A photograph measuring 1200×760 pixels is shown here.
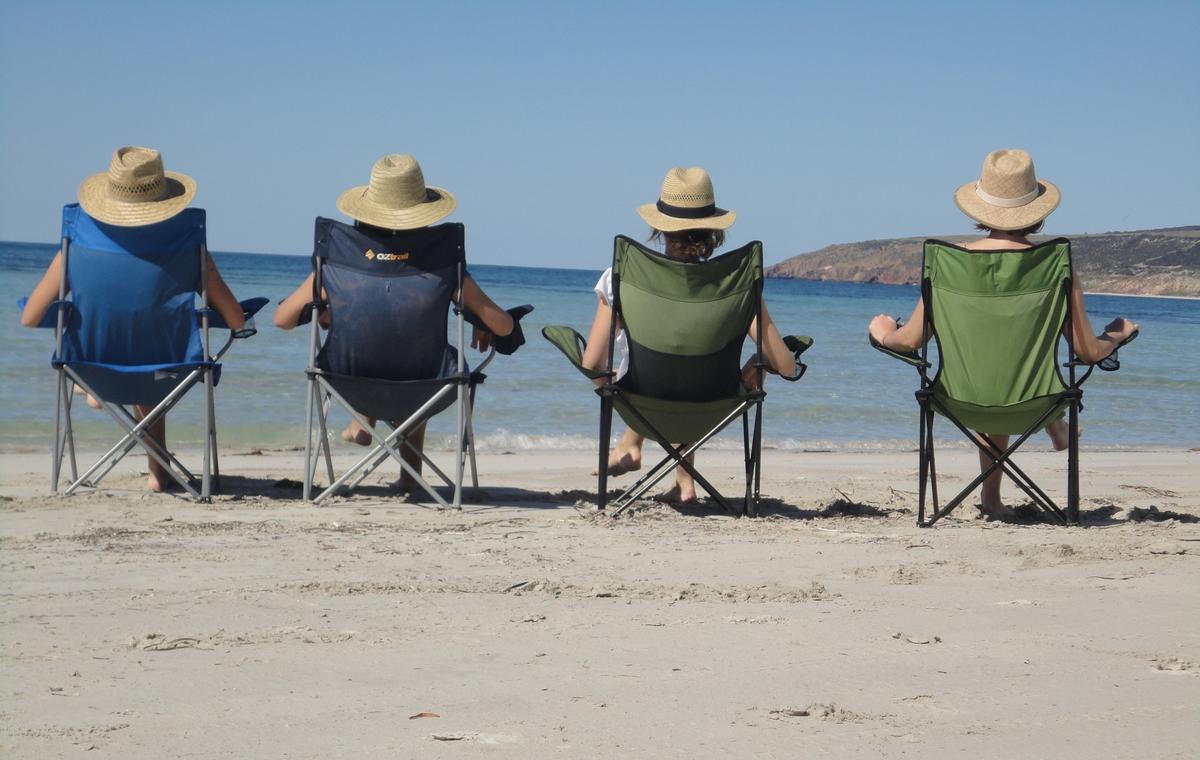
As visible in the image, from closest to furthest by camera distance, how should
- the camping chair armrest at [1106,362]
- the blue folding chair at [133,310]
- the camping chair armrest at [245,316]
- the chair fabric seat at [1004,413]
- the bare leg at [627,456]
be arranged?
the chair fabric seat at [1004,413] → the camping chair armrest at [1106,362] → the blue folding chair at [133,310] → the camping chair armrest at [245,316] → the bare leg at [627,456]

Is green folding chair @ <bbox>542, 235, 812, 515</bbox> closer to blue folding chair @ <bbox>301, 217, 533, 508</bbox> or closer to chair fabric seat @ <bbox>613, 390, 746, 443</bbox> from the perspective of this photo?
chair fabric seat @ <bbox>613, 390, 746, 443</bbox>

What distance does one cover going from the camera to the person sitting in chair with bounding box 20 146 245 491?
508cm

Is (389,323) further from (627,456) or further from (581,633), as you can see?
(581,633)

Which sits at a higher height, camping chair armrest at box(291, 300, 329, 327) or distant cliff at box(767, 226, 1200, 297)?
camping chair armrest at box(291, 300, 329, 327)

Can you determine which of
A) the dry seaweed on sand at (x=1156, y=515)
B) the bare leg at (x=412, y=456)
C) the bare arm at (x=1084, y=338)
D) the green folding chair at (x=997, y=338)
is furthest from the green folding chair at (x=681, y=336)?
the dry seaweed on sand at (x=1156, y=515)

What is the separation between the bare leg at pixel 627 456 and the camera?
5.41 m

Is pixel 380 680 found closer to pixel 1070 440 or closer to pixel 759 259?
pixel 759 259

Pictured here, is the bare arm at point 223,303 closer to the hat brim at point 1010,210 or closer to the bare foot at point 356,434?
the bare foot at point 356,434

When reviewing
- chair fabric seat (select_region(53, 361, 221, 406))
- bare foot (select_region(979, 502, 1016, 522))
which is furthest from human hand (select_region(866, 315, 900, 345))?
chair fabric seat (select_region(53, 361, 221, 406))

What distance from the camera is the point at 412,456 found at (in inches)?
218

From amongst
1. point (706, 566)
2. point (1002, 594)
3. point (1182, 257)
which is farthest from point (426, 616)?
point (1182, 257)

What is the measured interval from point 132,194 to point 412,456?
57.2 inches

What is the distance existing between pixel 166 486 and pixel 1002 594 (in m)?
3.29

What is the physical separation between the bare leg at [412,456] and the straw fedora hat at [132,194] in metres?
1.24
